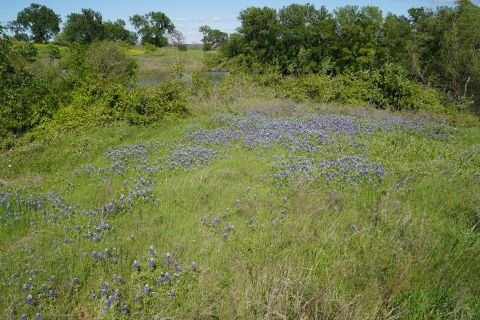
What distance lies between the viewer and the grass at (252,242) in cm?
297

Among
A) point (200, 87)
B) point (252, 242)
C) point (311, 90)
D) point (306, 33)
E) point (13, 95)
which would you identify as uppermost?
point (306, 33)

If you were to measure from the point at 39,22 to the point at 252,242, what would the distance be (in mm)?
99585

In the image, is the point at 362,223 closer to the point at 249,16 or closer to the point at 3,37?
the point at 3,37

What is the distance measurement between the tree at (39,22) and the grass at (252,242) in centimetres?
9420

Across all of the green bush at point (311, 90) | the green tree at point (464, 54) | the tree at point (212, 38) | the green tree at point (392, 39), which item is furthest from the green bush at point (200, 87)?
the tree at point (212, 38)

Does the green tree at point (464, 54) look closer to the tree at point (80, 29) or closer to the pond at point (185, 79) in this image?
the pond at point (185, 79)

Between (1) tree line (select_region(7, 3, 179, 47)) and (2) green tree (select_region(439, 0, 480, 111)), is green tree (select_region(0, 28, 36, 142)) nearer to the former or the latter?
(2) green tree (select_region(439, 0, 480, 111))

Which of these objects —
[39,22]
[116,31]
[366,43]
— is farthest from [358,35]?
[39,22]

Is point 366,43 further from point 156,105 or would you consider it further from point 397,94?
point 156,105

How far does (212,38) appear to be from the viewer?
8425 cm

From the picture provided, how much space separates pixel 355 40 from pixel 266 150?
1531 inches

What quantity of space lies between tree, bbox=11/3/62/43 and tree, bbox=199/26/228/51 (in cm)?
3645

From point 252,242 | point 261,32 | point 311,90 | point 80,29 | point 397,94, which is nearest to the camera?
point 252,242

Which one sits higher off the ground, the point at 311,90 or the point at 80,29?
the point at 80,29
